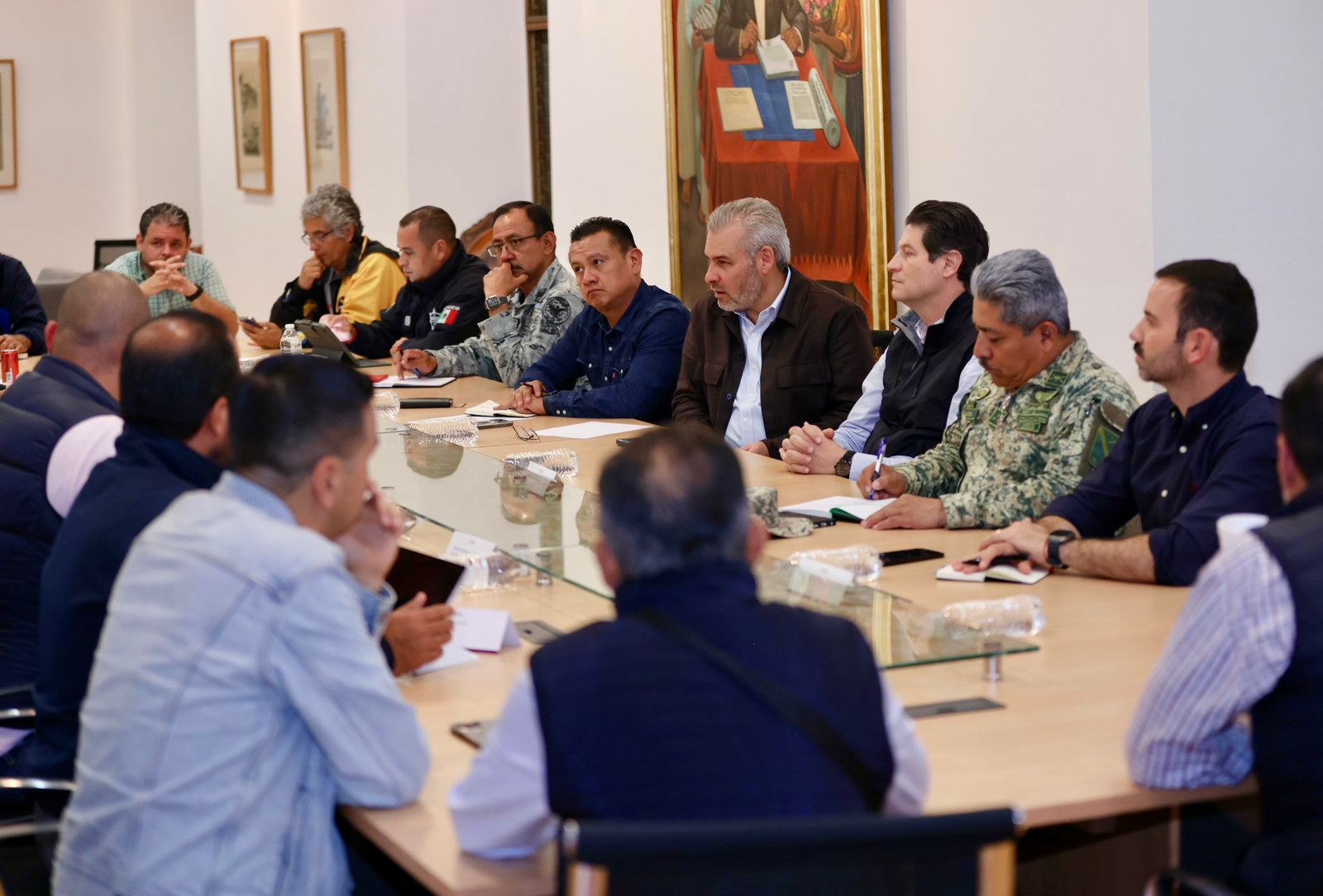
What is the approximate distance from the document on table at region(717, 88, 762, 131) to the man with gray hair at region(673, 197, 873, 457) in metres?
1.73

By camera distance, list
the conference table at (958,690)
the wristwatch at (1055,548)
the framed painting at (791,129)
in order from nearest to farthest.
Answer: the conference table at (958,690)
the wristwatch at (1055,548)
the framed painting at (791,129)

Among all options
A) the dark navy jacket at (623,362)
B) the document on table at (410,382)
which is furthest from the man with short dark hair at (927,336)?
the document on table at (410,382)

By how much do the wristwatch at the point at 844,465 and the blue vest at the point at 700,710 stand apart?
2687 millimetres

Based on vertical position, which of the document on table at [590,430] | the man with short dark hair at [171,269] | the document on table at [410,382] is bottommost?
the document on table at [590,430]

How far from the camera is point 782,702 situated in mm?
1595

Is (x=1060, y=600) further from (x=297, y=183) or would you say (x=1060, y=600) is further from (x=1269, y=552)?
(x=297, y=183)

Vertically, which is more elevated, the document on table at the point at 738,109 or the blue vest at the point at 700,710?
the document on table at the point at 738,109

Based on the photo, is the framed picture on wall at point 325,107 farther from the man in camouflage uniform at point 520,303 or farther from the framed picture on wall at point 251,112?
the man in camouflage uniform at point 520,303

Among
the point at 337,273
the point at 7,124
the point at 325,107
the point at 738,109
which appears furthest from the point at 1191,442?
the point at 7,124

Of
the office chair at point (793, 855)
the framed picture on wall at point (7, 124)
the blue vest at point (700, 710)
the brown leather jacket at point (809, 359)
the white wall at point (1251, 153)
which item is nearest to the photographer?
the office chair at point (793, 855)

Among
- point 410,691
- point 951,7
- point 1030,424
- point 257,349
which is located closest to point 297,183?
point 257,349

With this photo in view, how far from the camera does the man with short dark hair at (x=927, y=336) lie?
14.3ft

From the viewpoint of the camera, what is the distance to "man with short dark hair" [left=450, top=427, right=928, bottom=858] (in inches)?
62.7

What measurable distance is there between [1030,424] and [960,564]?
588mm
